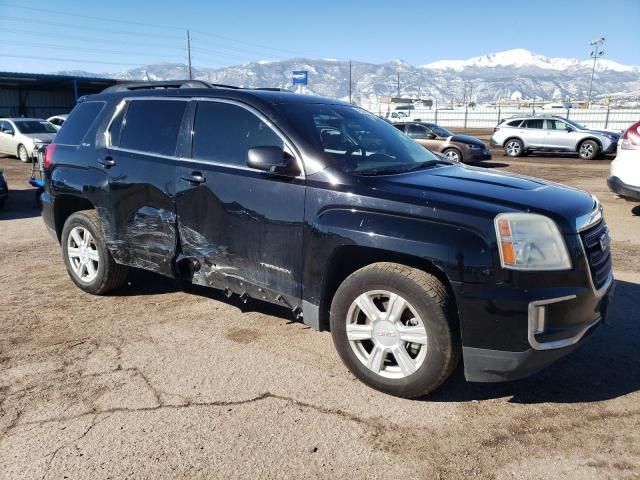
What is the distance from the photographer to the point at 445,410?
10.4ft

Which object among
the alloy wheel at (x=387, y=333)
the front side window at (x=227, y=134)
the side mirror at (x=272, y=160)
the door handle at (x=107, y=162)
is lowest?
the alloy wheel at (x=387, y=333)

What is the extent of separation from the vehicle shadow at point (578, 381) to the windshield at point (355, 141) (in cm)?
154

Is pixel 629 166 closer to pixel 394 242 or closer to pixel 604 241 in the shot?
pixel 604 241

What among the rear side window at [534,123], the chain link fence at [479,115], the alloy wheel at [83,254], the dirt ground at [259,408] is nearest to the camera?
the dirt ground at [259,408]

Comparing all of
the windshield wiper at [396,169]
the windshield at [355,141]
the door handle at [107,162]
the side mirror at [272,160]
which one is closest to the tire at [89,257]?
the door handle at [107,162]

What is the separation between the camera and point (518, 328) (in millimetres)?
2850

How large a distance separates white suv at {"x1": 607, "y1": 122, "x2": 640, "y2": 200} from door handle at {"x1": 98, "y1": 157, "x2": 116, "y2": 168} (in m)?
7.33

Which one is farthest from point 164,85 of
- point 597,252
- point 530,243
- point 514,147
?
point 514,147

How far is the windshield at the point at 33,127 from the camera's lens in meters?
18.2

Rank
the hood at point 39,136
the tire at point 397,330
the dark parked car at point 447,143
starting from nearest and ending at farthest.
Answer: the tire at point 397,330 < the dark parked car at point 447,143 < the hood at point 39,136

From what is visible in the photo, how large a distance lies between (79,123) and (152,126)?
1.14 metres

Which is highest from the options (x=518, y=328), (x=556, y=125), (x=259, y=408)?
(x=556, y=125)

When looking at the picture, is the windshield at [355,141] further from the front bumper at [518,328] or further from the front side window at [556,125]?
the front side window at [556,125]

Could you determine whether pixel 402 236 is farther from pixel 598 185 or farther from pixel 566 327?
pixel 598 185
